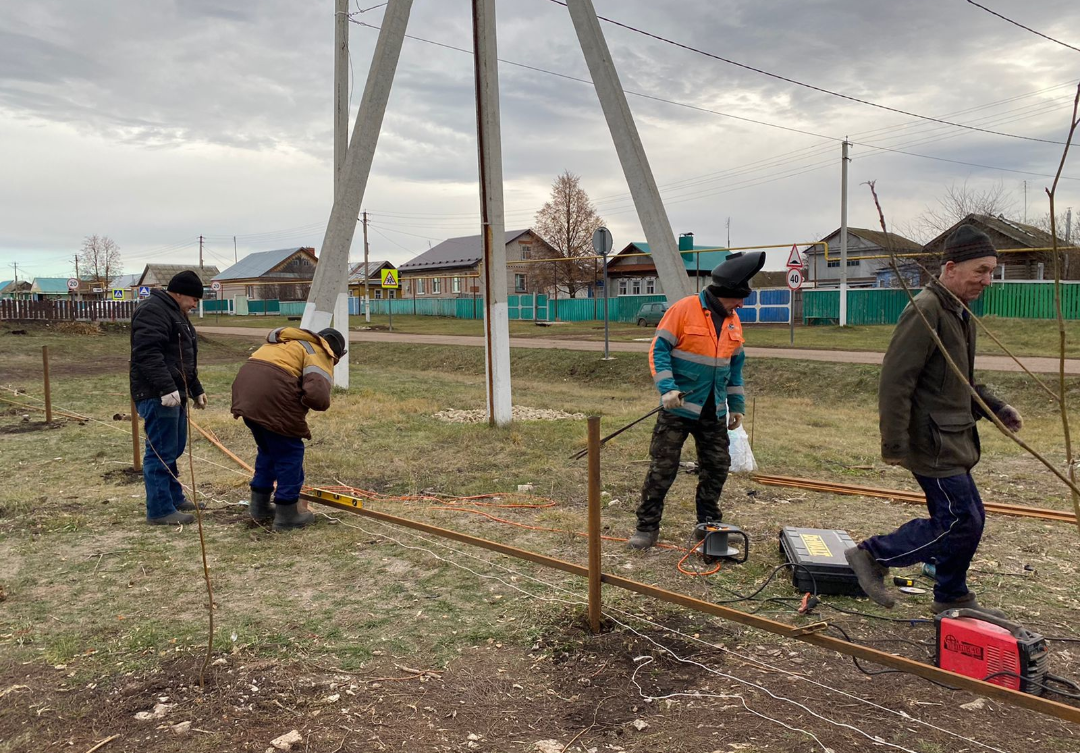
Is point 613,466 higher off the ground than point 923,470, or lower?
lower

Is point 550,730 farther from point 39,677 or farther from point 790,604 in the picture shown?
point 39,677

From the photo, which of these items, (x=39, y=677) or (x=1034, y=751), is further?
(x=39, y=677)

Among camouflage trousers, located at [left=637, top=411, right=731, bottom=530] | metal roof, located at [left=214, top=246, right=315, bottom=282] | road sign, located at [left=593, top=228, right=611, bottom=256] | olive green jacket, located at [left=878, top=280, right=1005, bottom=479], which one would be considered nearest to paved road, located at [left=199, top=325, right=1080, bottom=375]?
road sign, located at [left=593, top=228, right=611, bottom=256]

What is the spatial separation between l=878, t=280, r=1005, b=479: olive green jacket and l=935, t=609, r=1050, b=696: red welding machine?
0.68 meters

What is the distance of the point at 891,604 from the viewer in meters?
3.77

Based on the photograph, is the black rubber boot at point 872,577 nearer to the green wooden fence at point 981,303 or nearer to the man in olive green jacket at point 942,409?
the man in olive green jacket at point 942,409

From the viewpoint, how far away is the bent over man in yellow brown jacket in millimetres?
4977

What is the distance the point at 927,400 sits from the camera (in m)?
3.49

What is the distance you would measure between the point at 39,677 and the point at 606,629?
8.04 feet

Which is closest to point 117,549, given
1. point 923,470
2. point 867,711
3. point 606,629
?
point 606,629

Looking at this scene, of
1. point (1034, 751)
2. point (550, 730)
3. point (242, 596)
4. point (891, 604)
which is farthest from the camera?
point (242, 596)

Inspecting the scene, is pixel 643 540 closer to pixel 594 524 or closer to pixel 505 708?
pixel 594 524

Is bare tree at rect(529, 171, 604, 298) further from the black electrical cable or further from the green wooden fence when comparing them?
the black electrical cable

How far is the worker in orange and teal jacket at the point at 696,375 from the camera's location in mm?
4695
